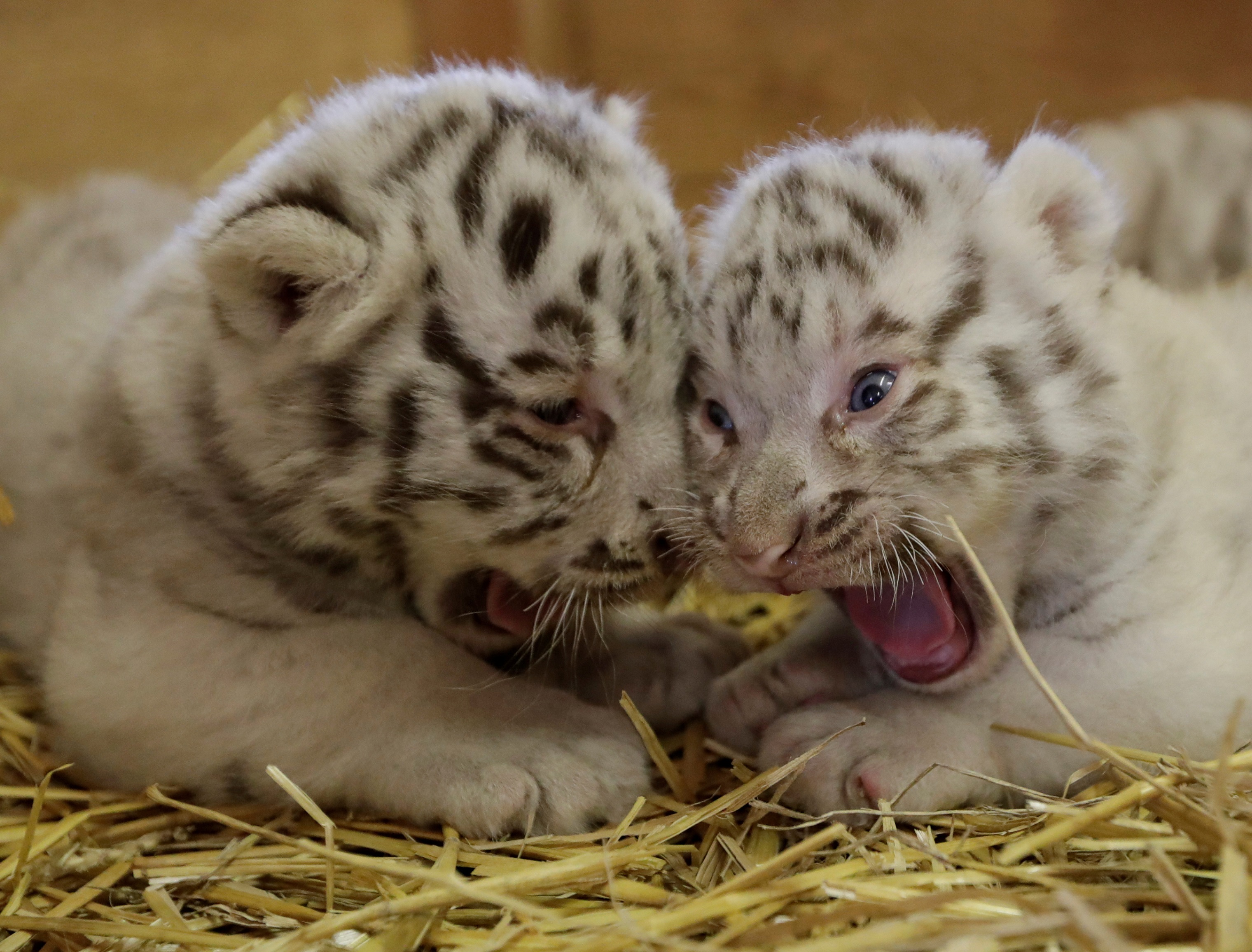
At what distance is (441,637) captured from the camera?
2207mm

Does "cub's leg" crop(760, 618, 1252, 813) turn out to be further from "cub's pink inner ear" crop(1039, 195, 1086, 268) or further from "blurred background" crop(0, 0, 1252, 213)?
"blurred background" crop(0, 0, 1252, 213)

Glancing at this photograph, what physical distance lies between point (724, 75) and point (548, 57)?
Answer: 0.71 metres

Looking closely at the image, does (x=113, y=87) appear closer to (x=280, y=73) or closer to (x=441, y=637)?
(x=280, y=73)

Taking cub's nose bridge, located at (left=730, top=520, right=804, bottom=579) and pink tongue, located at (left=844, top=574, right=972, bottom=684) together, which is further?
pink tongue, located at (left=844, top=574, right=972, bottom=684)

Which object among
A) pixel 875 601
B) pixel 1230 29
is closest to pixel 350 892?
pixel 875 601

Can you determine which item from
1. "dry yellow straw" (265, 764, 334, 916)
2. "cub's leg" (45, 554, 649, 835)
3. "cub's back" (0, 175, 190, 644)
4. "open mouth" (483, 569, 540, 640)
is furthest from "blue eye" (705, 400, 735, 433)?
"cub's back" (0, 175, 190, 644)

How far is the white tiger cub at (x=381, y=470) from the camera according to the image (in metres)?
1.87

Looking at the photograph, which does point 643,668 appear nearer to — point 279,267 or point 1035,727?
point 1035,727

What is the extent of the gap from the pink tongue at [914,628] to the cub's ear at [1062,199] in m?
0.65

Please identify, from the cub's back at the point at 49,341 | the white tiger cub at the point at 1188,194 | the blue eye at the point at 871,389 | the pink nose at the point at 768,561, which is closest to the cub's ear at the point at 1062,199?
the blue eye at the point at 871,389

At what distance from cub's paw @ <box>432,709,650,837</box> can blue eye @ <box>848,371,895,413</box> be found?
0.74 m

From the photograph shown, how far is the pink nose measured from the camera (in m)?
1.81

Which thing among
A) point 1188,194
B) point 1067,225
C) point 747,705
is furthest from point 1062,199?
point 1188,194

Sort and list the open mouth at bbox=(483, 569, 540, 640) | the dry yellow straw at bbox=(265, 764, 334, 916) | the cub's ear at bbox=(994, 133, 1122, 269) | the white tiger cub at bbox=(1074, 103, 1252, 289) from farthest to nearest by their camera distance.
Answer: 1. the white tiger cub at bbox=(1074, 103, 1252, 289)
2. the open mouth at bbox=(483, 569, 540, 640)
3. the cub's ear at bbox=(994, 133, 1122, 269)
4. the dry yellow straw at bbox=(265, 764, 334, 916)
